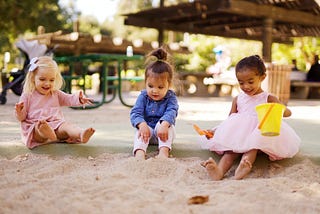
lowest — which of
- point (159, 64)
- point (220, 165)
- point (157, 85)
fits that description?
point (220, 165)

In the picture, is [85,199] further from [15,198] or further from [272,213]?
[272,213]

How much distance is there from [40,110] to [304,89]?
9.28 metres

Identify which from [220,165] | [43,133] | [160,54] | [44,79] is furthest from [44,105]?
[220,165]

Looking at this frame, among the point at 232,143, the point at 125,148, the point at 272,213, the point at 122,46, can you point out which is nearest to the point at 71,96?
the point at 125,148

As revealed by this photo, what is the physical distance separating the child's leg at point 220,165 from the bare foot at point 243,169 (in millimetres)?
91

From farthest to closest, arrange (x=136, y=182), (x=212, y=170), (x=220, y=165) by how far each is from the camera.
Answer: (x=220, y=165) → (x=212, y=170) → (x=136, y=182)

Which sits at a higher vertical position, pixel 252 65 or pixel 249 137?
pixel 252 65

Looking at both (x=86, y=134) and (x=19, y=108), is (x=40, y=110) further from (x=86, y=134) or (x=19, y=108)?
(x=86, y=134)

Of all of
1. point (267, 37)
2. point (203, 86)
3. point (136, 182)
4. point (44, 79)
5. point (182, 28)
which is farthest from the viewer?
point (203, 86)

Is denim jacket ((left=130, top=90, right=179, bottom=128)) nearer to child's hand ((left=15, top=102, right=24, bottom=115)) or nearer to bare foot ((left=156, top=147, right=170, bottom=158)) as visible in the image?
bare foot ((left=156, top=147, right=170, bottom=158))

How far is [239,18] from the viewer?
1191 centimetres

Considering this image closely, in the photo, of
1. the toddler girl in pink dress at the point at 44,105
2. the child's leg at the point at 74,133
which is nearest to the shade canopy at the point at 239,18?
the toddler girl in pink dress at the point at 44,105

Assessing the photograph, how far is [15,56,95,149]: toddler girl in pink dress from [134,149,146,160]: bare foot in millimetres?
387

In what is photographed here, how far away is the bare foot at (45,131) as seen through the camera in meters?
2.91
